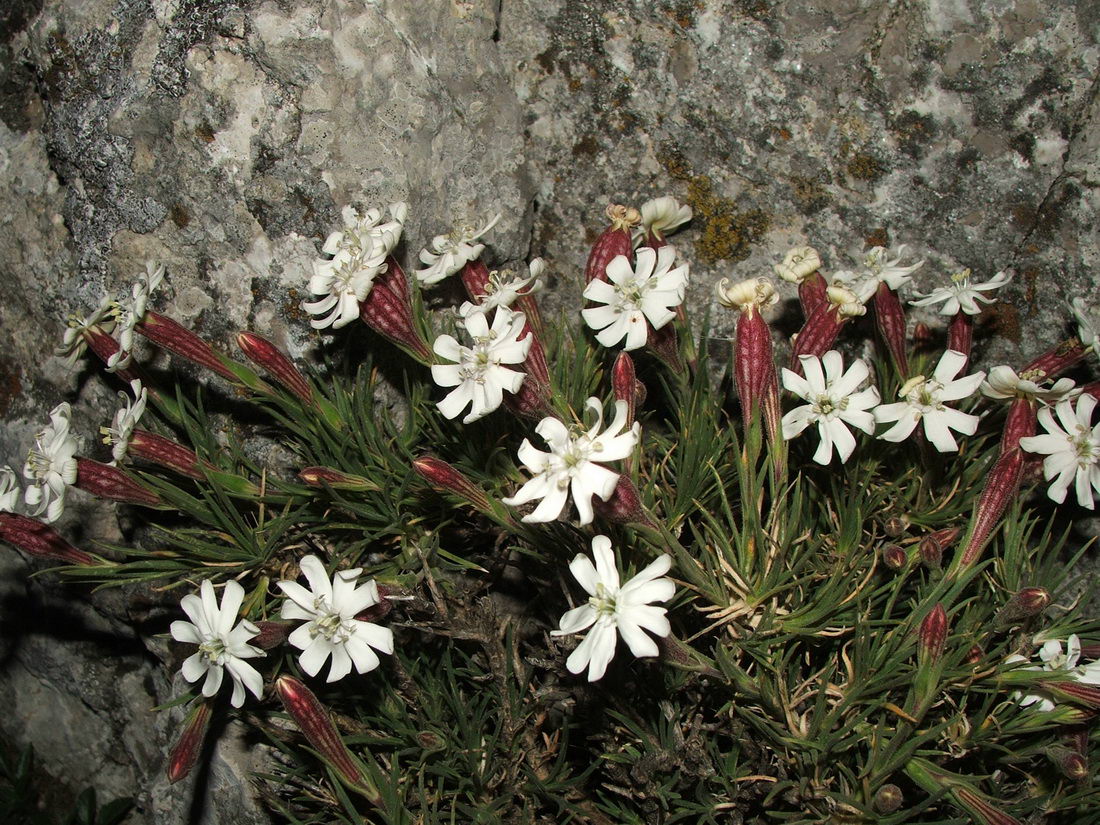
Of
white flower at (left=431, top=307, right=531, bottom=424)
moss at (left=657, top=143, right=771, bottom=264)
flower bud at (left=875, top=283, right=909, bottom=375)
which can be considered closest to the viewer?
white flower at (left=431, top=307, right=531, bottom=424)

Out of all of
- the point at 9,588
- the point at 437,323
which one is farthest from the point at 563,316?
the point at 9,588

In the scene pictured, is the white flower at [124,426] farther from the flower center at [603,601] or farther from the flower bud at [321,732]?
the flower center at [603,601]

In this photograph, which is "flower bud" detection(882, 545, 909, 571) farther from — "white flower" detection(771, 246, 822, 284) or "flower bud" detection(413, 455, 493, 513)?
"flower bud" detection(413, 455, 493, 513)

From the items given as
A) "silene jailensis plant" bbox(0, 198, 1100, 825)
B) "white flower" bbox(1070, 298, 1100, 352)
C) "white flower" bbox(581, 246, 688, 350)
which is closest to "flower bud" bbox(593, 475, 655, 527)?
"silene jailensis plant" bbox(0, 198, 1100, 825)

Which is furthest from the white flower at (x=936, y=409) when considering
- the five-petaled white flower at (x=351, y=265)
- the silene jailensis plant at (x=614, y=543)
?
the five-petaled white flower at (x=351, y=265)

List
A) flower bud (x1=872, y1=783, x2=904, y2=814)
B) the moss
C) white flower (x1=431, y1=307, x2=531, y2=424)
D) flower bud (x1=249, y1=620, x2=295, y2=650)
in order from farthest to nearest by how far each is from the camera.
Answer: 1. the moss
2. flower bud (x1=249, y1=620, x2=295, y2=650)
3. white flower (x1=431, y1=307, x2=531, y2=424)
4. flower bud (x1=872, y1=783, x2=904, y2=814)

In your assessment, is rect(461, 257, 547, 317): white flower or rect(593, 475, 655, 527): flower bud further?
rect(461, 257, 547, 317): white flower

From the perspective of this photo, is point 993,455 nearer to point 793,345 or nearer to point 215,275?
point 793,345
